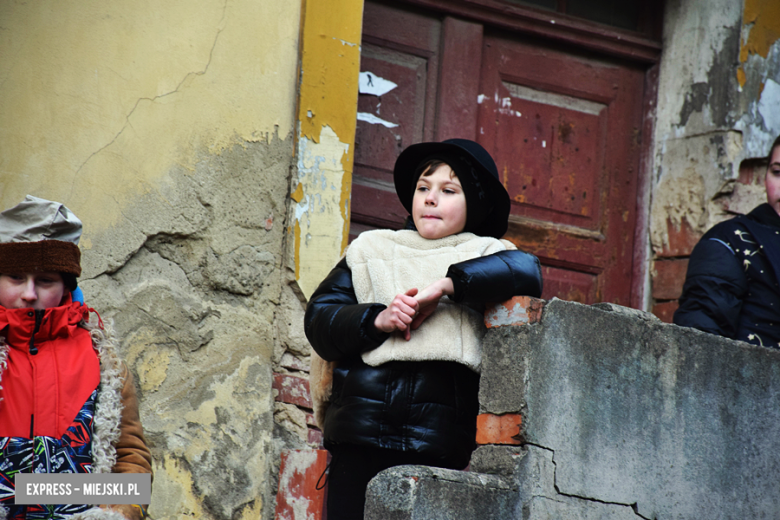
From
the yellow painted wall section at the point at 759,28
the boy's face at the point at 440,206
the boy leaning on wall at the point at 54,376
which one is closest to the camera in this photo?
the boy leaning on wall at the point at 54,376

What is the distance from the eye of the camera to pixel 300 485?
3.41 metres

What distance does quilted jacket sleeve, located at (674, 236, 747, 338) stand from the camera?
10.5 ft

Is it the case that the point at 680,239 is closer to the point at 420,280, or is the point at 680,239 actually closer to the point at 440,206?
the point at 440,206

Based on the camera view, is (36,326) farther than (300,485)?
No

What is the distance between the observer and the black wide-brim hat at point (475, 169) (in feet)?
8.31

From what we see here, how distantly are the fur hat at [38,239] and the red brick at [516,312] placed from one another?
1.19 metres

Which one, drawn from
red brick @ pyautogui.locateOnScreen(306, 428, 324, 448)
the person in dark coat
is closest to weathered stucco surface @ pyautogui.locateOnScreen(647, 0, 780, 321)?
the person in dark coat

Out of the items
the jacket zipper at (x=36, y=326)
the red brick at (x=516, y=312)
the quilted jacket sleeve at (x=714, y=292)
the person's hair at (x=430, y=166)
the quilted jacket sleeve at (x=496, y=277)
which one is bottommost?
the jacket zipper at (x=36, y=326)

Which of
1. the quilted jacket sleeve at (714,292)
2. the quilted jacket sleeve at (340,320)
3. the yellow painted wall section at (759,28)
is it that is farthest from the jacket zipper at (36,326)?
the yellow painted wall section at (759,28)

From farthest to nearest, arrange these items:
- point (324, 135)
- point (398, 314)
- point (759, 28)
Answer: point (759, 28) < point (324, 135) < point (398, 314)

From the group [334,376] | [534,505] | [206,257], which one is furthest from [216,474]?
[534,505]

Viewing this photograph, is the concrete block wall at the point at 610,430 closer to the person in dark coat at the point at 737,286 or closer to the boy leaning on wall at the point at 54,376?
the person in dark coat at the point at 737,286

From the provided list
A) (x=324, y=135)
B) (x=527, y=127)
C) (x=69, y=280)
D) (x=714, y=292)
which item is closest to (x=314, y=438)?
(x=324, y=135)

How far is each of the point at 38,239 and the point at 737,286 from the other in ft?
8.12
